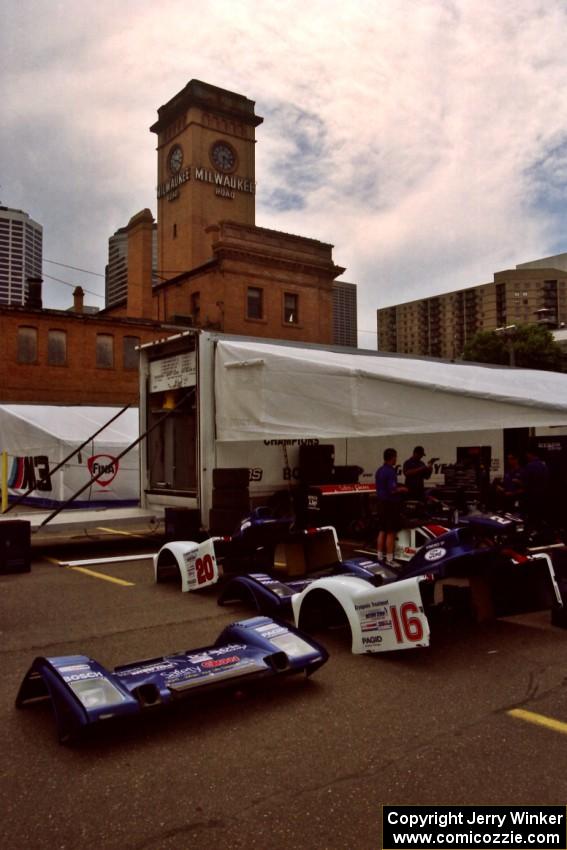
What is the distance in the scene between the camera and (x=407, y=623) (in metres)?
5.29

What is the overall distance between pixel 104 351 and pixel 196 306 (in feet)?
31.3

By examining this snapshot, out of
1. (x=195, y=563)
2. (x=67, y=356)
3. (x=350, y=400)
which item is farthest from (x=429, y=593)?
(x=67, y=356)

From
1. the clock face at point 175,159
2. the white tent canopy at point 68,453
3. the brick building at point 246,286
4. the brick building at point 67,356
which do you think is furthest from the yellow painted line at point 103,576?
the clock face at point 175,159

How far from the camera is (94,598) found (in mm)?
8117

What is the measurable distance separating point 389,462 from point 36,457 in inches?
525

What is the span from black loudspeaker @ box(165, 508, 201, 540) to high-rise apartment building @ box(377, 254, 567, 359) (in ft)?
328

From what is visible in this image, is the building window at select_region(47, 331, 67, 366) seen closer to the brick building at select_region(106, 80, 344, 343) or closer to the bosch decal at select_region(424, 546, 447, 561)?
the brick building at select_region(106, 80, 344, 343)

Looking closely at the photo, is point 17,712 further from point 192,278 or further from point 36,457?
point 192,278

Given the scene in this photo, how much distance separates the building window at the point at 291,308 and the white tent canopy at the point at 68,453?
69.6 feet

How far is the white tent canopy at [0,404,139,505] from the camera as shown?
752 inches

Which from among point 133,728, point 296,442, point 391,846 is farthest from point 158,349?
point 391,846

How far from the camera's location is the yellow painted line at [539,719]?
13.5 feet

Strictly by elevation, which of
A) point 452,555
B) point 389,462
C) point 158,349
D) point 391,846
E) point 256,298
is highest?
point 256,298

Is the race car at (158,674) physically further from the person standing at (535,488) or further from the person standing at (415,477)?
the person standing at (415,477)
